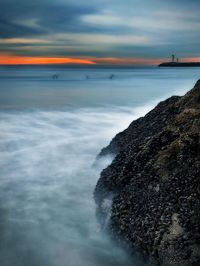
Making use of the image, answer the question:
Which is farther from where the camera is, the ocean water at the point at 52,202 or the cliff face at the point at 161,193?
the ocean water at the point at 52,202

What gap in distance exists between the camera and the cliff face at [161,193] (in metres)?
5.04

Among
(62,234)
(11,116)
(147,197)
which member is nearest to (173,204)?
(147,197)

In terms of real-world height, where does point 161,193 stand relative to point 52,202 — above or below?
above

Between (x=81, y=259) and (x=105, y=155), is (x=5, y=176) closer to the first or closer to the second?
(x=105, y=155)

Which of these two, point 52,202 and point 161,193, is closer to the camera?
point 161,193

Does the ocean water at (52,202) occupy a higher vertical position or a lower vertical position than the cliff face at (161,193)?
lower

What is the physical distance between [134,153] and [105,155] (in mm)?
3293

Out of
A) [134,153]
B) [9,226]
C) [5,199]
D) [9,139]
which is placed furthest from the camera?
[9,139]

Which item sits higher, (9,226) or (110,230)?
(110,230)

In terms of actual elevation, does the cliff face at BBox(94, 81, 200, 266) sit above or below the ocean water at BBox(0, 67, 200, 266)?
above

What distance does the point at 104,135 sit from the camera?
57.1 ft

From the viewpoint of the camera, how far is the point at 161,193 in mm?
5574

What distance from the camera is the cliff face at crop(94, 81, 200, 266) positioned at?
5043mm

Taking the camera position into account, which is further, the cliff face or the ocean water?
the ocean water
